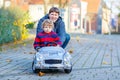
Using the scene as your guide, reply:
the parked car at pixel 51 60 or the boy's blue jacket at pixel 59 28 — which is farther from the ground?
the boy's blue jacket at pixel 59 28

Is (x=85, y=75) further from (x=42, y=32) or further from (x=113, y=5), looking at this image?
(x=113, y=5)

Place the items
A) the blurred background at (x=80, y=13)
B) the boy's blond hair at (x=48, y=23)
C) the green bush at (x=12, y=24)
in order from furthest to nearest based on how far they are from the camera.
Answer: the blurred background at (x=80, y=13) → the green bush at (x=12, y=24) → the boy's blond hair at (x=48, y=23)

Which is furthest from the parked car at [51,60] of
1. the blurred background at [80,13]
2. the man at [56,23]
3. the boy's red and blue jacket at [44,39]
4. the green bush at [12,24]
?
the blurred background at [80,13]

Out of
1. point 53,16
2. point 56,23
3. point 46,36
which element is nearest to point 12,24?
point 56,23

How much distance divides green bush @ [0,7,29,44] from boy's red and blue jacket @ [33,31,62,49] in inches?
304

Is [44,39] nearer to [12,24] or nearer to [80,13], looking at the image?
[12,24]

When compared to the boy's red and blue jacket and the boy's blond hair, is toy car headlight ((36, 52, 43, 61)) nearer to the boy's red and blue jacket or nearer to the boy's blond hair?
the boy's red and blue jacket

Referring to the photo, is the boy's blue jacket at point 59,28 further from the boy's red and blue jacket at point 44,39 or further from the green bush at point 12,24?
the green bush at point 12,24

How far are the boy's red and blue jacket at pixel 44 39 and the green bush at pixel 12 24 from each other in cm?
771

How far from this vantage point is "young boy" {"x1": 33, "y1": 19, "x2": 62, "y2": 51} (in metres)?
9.05

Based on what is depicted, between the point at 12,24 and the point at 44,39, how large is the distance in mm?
10047

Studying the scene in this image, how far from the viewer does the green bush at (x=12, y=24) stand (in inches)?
675

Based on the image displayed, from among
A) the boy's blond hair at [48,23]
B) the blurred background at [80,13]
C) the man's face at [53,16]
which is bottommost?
the blurred background at [80,13]

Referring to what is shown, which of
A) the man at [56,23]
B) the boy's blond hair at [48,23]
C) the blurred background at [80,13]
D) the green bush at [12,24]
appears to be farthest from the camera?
the blurred background at [80,13]
